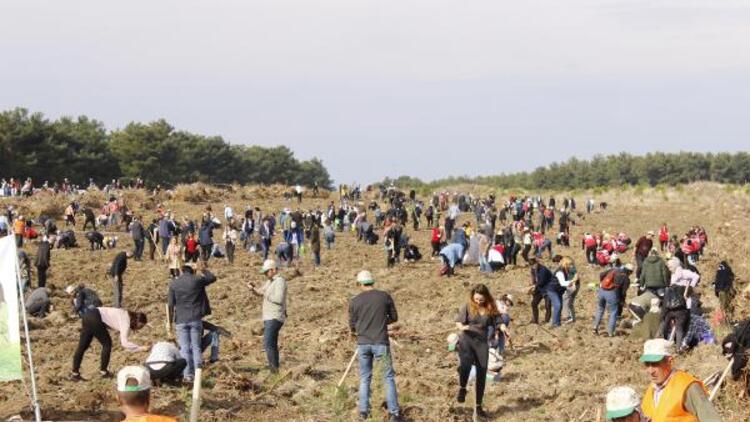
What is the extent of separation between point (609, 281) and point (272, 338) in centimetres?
720

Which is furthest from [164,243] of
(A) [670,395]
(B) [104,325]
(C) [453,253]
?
(A) [670,395]

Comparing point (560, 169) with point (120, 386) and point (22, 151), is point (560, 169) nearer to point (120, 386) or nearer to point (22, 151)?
point (22, 151)

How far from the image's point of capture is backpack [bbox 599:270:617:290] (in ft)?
60.5

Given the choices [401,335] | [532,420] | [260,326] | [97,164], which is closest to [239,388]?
[532,420]

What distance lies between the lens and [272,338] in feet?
46.3

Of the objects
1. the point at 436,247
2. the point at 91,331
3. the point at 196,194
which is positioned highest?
the point at 196,194

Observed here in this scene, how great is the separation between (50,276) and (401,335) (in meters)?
14.0

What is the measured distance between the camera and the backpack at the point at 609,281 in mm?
18453

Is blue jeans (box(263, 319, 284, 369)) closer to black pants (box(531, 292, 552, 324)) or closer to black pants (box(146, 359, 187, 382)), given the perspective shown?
black pants (box(146, 359, 187, 382))

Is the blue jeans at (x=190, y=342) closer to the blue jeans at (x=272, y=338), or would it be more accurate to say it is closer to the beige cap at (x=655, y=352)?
the blue jeans at (x=272, y=338)

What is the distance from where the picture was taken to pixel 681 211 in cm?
6291

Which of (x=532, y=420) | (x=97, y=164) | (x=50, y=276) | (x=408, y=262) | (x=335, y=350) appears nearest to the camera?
(x=532, y=420)

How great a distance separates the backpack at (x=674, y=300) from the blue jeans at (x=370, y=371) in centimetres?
622

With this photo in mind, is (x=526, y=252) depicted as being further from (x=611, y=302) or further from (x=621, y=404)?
(x=621, y=404)
